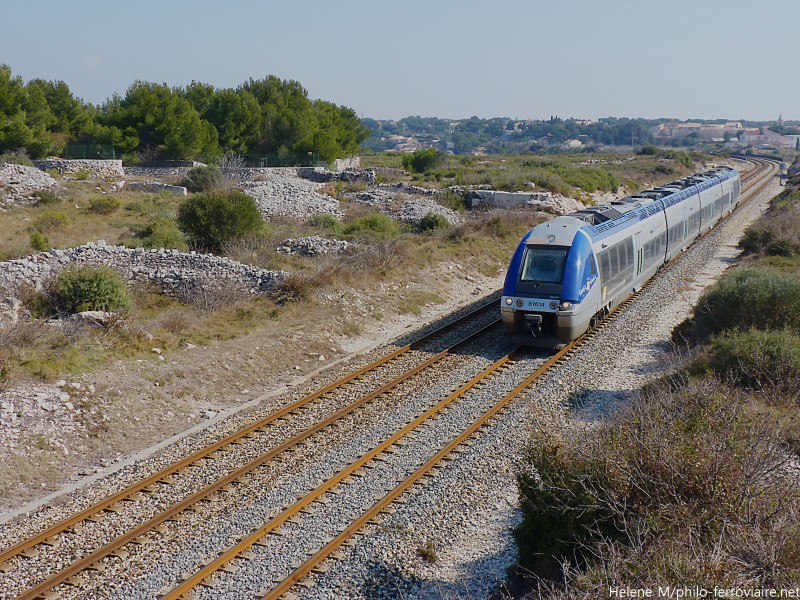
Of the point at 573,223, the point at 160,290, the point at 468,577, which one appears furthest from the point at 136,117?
the point at 468,577

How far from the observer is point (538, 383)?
14367 millimetres

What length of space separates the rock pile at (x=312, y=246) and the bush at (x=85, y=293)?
848 centimetres

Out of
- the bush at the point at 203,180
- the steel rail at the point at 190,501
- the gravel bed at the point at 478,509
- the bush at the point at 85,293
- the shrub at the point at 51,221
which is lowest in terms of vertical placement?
the gravel bed at the point at 478,509

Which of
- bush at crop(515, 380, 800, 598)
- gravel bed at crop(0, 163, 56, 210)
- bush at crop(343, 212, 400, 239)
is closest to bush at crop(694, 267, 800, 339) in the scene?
bush at crop(515, 380, 800, 598)

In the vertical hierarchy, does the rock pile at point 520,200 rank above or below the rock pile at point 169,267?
above

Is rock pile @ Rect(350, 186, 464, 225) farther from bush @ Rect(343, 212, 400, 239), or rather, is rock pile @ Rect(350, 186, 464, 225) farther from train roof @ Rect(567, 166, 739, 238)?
train roof @ Rect(567, 166, 739, 238)

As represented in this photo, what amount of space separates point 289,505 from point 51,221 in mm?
24005

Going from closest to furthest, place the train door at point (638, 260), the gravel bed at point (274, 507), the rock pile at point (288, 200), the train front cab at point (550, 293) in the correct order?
the gravel bed at point (274, 507)
the train front cab at point (550, 293)
the train door at point (638, 260)
the rock pile at point (288, 200)

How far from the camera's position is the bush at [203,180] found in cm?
4156

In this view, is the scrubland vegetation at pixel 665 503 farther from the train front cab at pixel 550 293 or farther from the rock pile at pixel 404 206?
the rock pile at pixel 404 206

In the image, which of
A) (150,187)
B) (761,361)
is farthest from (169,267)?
(150,187)

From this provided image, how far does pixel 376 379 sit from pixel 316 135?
50.0 meters

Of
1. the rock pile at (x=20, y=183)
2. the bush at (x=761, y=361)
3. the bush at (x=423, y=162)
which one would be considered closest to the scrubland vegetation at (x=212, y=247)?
the rock pile at (x=20, y=183)

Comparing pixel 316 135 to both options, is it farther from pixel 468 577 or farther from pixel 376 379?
pixel 468 577
